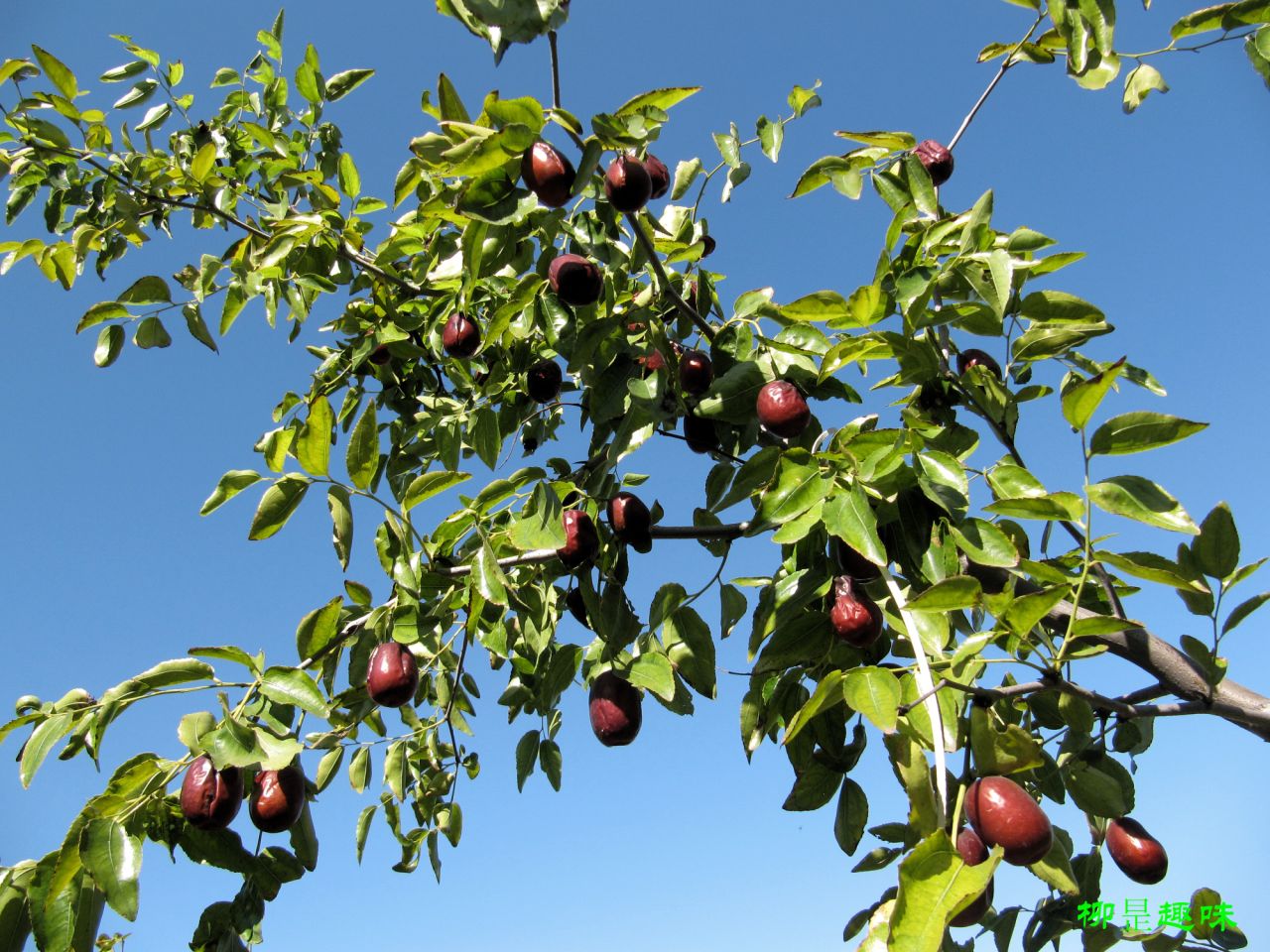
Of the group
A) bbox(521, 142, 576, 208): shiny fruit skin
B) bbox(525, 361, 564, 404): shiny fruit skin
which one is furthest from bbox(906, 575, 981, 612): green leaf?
bbox(525, 361, 564, 404): shiny fruit skin

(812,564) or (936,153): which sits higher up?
(936,153)

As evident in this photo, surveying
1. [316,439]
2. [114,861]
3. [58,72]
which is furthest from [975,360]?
[58,72]

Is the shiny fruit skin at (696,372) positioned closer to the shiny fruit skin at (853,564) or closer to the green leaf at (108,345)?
the shiny fruit skin at (853,564)

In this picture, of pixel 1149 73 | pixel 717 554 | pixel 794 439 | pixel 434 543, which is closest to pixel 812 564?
pixel 794 439

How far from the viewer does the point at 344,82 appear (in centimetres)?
307

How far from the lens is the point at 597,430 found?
2.25 metres

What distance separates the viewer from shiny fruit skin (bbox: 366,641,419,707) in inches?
71.4

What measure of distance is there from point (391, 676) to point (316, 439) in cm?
51

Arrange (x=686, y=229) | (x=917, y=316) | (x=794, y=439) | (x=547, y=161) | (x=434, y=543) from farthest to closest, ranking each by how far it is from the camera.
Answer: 1. (x=686, y=229)
2. (x=434, y=543)
3. (x=794, y=439)
4. (x=917, y=316)
5. (x=547, y=161)

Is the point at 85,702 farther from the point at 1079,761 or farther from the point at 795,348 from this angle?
the point at 1079,761

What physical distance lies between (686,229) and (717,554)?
2.75 feet

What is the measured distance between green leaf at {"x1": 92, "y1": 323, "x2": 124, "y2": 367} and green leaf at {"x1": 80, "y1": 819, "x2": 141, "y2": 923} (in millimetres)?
1728

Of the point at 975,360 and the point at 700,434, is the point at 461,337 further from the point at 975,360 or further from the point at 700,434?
the point at 975,360

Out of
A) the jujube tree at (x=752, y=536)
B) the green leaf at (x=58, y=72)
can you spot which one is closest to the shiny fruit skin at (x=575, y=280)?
the jujube tree at (x=752, y=536)
